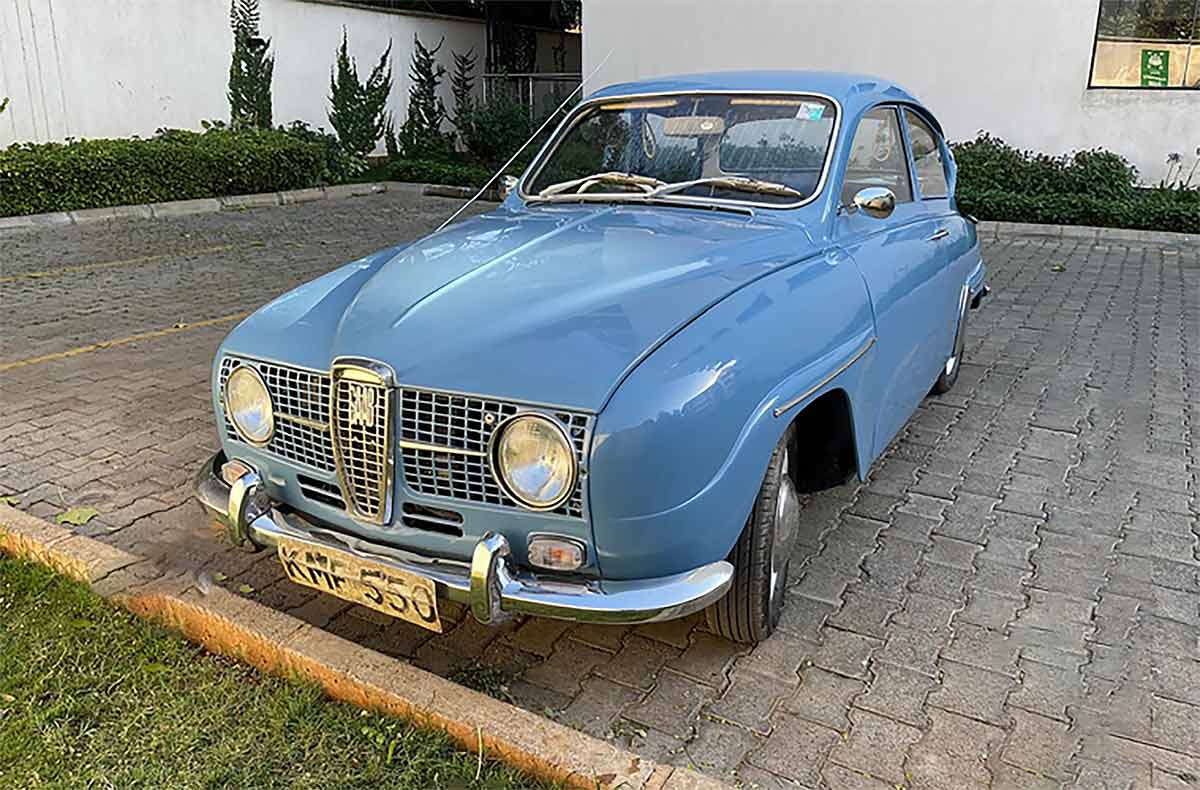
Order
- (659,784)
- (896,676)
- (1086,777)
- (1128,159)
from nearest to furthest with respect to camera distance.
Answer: (659,784) → (1086,777) → (896,676) → (1128,159)

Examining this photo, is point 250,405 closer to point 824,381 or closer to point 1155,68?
point 824,381

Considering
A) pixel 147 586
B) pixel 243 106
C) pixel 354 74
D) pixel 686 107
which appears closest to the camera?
pixel 147 586

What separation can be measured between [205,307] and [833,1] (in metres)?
10.9

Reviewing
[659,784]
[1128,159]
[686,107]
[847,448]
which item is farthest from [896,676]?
[1128,159]

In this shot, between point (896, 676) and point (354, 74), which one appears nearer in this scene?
point (896, 676)

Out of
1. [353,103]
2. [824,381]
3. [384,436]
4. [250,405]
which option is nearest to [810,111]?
[824,381]

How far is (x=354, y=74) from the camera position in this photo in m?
17.6

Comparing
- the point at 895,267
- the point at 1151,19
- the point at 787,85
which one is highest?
the point at 1151,19

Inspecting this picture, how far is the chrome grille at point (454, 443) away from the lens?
2393 millimetres

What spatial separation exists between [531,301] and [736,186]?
1325 millimetres

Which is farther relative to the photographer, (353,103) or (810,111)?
(353,103)

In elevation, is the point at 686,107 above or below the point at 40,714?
above

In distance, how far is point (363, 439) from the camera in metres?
2.56

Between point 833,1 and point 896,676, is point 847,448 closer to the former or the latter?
point 896,676
